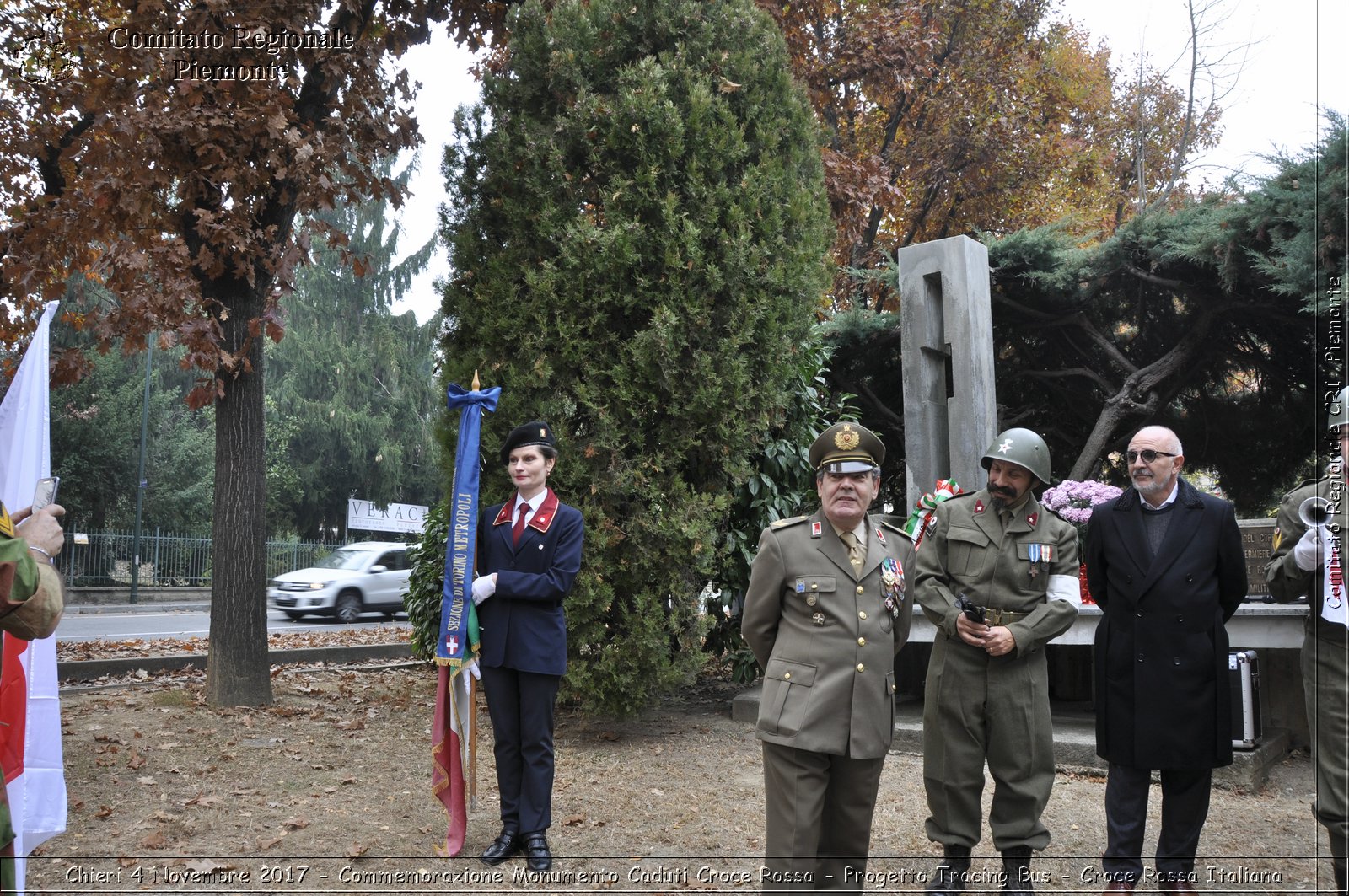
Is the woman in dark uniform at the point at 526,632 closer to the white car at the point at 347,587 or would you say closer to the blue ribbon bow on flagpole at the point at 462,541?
the blue ribbon bow on flagpole at the point at 462,541

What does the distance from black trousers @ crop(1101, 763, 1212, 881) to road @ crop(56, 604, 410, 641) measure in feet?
49.8

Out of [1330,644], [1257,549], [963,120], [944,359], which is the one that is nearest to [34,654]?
[1330,644]

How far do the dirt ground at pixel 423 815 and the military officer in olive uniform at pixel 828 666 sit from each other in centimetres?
127

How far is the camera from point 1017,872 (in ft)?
14.7

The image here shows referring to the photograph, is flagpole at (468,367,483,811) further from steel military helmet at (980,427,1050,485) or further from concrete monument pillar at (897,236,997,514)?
concrete monument pillar at (897,236,997,514)

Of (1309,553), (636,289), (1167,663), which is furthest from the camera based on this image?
(636,289)

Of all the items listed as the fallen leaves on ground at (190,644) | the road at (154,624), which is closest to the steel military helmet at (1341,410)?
the fallen leaves on ground at (190,644)

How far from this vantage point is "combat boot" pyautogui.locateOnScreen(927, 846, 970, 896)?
4535mm

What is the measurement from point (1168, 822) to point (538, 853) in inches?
116

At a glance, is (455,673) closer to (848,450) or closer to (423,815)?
(423,815)

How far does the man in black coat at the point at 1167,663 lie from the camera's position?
4.39m

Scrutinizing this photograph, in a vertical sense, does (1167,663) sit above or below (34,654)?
below

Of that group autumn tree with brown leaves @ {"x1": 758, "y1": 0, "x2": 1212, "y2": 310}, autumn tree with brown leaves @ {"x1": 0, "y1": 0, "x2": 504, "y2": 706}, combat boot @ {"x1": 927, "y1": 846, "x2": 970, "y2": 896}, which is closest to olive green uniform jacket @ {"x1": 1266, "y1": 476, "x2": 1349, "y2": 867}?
combat boot @ {"x1": 927, "y1": 846, "x2": 970, "y2": 896}

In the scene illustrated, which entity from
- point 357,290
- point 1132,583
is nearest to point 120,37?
point 1132,583
